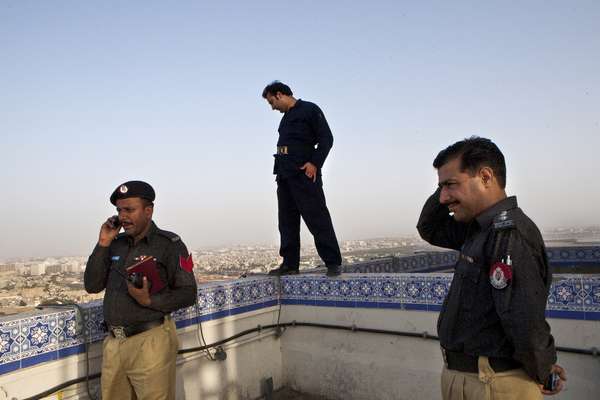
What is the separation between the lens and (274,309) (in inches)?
181

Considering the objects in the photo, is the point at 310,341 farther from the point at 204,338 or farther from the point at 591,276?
the point at 591,276

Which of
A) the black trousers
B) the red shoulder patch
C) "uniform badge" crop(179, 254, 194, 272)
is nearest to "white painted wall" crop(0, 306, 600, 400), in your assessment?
the black trousers

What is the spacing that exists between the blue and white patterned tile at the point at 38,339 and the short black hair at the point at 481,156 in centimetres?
259

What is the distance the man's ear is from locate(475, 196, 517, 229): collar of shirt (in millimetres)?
93

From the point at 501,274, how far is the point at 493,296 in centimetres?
10

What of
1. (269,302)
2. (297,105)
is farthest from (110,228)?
(297,105)

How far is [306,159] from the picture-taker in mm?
4609

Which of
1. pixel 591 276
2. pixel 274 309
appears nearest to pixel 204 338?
pixel 274 309

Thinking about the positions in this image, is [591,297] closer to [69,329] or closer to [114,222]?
[114,222]

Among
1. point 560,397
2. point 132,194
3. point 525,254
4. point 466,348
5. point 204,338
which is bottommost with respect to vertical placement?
point 560,397

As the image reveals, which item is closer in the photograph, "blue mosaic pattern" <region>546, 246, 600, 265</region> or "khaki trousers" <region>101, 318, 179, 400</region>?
"khaki trousers" <region>101, 318, 179, 400</region>

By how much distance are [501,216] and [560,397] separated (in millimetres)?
2165

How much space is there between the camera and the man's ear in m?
1.82

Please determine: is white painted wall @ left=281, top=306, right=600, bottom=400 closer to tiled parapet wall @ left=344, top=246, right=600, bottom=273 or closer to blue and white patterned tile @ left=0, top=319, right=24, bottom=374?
tiled parapet wall @ left=344, top=246, right=600, bottom=273
